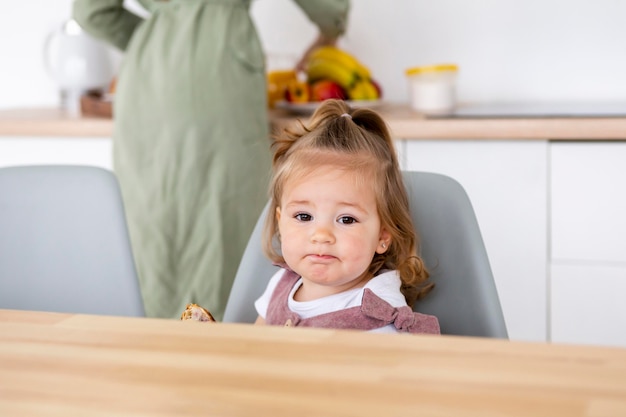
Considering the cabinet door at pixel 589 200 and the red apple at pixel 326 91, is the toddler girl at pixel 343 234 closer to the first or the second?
the cabinet door at pixel 589 200

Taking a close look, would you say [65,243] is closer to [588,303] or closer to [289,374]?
[289,374]

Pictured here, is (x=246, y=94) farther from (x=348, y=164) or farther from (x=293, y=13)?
(x=348, y=164)

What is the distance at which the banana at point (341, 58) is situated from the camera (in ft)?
8.43

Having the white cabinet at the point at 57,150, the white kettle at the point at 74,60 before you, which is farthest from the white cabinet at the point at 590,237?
the white kettle at the point at 74,60

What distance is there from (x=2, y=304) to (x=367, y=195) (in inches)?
23.1

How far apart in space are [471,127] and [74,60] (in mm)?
1195

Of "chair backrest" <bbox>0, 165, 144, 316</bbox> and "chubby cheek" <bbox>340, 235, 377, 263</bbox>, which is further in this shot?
"chair backrest" <bbox>0, 165, 144, 316</bbox>

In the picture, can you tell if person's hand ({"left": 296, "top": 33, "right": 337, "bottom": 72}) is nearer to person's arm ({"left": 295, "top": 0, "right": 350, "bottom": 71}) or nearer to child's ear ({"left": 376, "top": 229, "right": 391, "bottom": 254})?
person's arm ({"left": 295, "top": 0, "right": 350, "bottom": 71})

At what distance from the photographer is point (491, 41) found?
2734 millimetres

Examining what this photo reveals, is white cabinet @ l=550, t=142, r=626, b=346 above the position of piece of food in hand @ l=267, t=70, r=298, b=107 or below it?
below

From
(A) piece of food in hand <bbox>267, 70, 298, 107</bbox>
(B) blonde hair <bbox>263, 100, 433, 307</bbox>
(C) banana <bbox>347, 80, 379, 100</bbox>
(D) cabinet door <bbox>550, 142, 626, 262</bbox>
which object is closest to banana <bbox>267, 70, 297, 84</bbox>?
(A) piece of food in hand <bbox>267, 70, 298, 107</bbox>

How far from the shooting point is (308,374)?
2.74ft

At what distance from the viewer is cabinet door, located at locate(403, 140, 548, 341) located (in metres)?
2.30

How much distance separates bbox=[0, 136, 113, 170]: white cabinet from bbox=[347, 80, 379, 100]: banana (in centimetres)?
64
